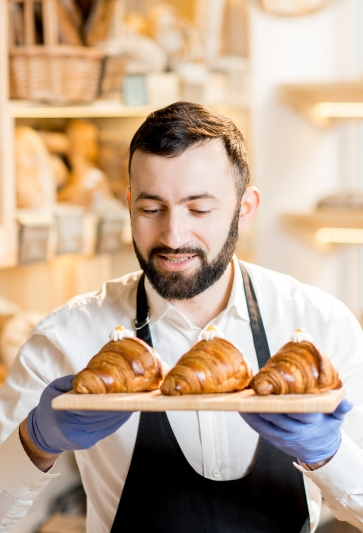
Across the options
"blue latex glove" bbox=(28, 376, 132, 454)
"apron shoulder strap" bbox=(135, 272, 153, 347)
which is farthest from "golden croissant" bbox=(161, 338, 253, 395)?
"apron shoulder strap" bbox=(135, 272, 153, 347)

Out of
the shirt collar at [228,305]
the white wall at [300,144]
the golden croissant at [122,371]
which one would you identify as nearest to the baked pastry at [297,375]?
the golden croissant at [122,371]

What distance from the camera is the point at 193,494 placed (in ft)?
4.86

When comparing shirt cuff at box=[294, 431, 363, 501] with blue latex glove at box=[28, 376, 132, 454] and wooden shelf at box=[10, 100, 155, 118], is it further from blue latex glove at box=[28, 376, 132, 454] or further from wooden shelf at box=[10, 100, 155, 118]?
wooden shelf at box=[10, 100, 155, 118]

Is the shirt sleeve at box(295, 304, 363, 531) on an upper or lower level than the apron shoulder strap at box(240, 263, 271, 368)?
lower

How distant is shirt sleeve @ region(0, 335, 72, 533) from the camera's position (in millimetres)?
1419

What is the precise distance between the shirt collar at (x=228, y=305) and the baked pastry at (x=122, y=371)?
0.31m

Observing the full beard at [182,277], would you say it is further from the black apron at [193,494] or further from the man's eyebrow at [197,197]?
the black apron at [193,494]

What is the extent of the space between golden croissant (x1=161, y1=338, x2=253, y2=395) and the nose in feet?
0.72

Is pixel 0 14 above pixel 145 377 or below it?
above

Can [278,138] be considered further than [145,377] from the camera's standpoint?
Yes

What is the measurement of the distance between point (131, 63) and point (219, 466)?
1668 millimetres

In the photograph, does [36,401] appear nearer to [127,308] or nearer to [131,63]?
[127,308]

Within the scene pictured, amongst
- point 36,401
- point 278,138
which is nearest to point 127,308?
point 36,401

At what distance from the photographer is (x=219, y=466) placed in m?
1.50
